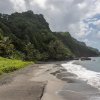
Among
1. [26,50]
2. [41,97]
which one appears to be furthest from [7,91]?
[26,50]

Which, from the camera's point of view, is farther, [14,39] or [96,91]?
[14,39]

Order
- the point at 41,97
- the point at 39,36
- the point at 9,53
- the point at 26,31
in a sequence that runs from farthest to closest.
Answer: the point at 39,36
the point at 26,31
the point at 9,53
the point at 41,97

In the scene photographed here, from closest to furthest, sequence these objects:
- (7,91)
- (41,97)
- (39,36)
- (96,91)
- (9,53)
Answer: (41,97) < (7,91) < (96,91) < (9,53) < (39,36)

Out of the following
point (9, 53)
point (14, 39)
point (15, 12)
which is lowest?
point (9, 53)

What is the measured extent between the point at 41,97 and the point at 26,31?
122901mm

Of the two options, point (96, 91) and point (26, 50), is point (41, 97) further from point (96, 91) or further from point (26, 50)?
point (26, 50)

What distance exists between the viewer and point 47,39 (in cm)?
15725

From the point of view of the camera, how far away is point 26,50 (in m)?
117

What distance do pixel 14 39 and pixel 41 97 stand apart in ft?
339

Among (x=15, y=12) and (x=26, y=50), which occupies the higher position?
(x=15, y=12)

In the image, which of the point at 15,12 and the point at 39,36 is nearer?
the point at 39,36

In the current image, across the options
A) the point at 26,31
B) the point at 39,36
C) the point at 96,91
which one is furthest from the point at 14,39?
the point at 96,91

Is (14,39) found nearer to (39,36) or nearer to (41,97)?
(39,36)

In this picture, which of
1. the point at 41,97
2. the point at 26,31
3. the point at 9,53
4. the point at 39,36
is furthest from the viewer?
the point at 39,36
